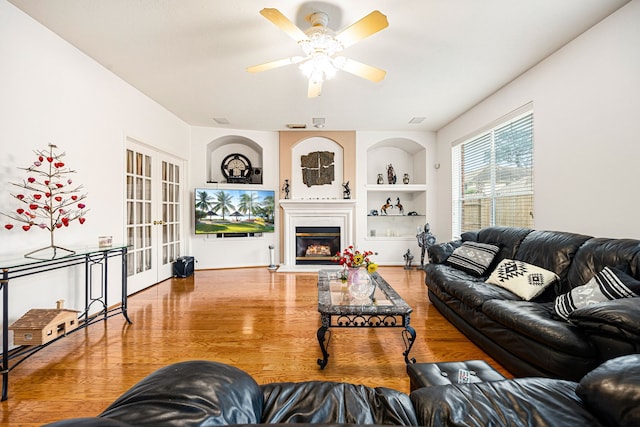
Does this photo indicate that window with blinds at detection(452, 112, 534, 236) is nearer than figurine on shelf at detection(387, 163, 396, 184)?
Yes

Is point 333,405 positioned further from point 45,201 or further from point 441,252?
point 45,201

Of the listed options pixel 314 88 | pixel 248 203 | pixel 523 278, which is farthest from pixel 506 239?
pixel 248 203

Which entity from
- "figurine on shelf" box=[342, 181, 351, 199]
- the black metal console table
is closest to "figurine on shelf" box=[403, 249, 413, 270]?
"figurine on shelf" box=[342, 181, 351, 199]

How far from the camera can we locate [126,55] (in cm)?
280

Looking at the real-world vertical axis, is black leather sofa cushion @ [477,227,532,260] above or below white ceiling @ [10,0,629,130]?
below

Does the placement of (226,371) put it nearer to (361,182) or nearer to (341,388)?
(341,388)

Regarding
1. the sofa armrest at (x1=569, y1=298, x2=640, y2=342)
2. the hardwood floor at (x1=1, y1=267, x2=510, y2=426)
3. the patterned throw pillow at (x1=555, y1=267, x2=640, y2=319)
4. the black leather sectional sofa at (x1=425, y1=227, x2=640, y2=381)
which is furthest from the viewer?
the hardwood floor at (x1=1, y1=267, x2=510, y2=426)

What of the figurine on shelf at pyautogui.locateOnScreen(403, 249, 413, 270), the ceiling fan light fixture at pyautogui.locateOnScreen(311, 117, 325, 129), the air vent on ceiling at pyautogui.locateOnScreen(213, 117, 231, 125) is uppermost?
the ceiling fan light fixture at pyautogui.locateOnScreen(311, 117, 325, 129)

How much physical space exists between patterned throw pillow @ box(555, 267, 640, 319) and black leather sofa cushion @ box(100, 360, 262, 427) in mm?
2000

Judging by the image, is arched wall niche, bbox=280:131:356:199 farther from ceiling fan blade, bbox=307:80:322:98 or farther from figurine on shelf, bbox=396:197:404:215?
ceiling fan blade, bbox=307:80:322:98

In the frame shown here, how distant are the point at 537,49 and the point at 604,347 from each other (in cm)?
275

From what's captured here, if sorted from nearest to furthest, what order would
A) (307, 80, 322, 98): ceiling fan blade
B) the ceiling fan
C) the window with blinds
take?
the ceiling fan < (307, 80, 322, 98): ceiling fan blade < the window with blinds

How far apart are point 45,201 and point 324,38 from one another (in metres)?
2.80

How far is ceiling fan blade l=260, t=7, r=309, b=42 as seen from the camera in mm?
1837
